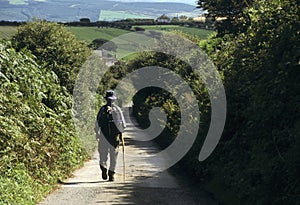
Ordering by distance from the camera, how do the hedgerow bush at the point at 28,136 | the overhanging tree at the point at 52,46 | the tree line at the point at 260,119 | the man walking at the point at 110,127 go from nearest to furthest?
the tree line at the point at 260,119
the hedgerow bush at the point at 28,136
the man walking at the point at 110,127
the overhanging tree at the point at 52,46

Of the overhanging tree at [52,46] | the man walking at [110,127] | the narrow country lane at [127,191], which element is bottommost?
the narrow country lane at [127,191]

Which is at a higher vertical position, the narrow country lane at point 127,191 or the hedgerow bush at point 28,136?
the hedgerow bush at point 28,136

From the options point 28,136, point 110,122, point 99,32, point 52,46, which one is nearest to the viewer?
point 28,136

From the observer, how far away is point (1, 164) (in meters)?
9.16

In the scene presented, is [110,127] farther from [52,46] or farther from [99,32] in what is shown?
[99,32]

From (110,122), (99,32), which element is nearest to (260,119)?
(110,122)

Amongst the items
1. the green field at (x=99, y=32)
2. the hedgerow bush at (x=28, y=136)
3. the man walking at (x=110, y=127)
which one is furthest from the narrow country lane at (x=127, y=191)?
the green field at (x=99, y=32)

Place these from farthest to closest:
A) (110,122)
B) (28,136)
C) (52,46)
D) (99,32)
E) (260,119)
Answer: (99,32) → (52,46) → (110,122) → (28,136) → (260,119)

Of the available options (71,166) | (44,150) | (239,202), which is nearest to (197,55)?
(71,166)

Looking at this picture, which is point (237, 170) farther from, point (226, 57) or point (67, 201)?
point (226, 57)

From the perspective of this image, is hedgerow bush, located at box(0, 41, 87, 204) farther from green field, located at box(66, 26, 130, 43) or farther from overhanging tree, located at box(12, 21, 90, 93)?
green field, located at box(66, 26, 130, 43)

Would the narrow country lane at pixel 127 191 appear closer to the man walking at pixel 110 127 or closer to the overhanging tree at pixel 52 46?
the man walking at pixel 110 127

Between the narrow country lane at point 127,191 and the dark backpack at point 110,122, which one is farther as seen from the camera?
the dark backpack at point 110,122

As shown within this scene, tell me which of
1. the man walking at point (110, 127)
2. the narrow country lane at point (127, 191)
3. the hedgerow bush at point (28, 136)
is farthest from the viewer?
the man walking at point (110, 127)
